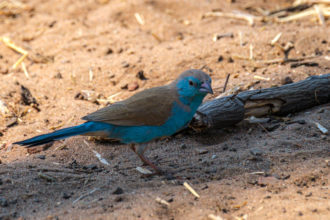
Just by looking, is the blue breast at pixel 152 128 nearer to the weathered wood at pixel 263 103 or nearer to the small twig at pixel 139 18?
the weathered wood at pixel 263 103

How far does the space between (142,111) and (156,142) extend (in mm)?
885

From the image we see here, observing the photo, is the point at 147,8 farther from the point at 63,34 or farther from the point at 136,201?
the point at 136,201

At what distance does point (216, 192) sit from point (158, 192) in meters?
0.51

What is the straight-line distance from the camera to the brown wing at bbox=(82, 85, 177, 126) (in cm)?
419

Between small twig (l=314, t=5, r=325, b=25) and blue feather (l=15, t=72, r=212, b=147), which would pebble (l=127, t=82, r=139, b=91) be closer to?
blue feather (l=15, t=72, r=212, b=147)

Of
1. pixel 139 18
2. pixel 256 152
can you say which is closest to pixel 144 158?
pixel 256 152

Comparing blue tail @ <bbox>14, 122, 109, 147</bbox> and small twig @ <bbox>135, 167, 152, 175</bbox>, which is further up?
blue tail @ <bbox>14, 122, 109, 147</bbox>

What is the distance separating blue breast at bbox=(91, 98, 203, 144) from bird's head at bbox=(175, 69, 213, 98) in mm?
113

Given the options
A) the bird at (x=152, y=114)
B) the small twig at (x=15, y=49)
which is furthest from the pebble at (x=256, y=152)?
the small twig at (x=15, y=49)

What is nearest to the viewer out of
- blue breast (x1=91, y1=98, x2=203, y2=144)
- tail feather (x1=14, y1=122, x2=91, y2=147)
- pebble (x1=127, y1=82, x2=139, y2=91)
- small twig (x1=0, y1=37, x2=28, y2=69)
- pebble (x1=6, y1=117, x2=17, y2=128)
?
tail feather (x1=14, y1=122, x2=91, y2=147)

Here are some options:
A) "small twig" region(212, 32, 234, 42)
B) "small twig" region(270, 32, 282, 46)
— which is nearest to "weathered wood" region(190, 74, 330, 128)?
"small twig" region(270, 32, 282, 46)

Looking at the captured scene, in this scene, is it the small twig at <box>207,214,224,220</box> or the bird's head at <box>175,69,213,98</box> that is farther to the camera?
the bird's head at <box>175,69,213,98</box>

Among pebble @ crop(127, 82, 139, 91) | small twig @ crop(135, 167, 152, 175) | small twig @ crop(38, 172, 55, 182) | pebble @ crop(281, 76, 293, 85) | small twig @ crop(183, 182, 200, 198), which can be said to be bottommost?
small twig @ crop(135, 167, 152, 175)

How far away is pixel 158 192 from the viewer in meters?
3.75
